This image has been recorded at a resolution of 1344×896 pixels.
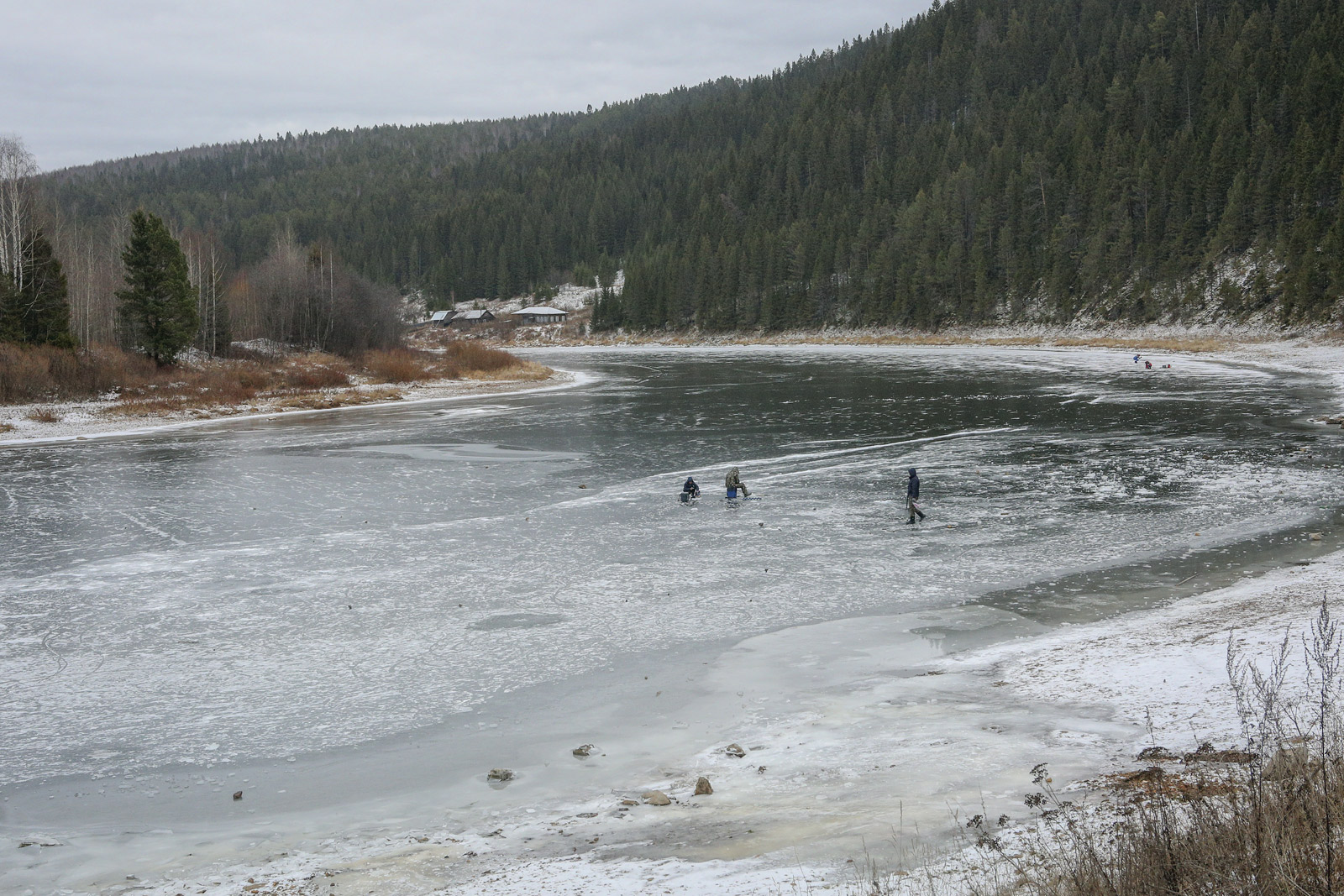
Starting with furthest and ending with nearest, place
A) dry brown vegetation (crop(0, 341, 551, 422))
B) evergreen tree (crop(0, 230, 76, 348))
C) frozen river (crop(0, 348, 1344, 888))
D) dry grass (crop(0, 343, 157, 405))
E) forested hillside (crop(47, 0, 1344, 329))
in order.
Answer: forested hillside (crop(47, 0, 1344, 329)), evergreen tree (crop(0, 230, 76, 348)), dry brown vegetation (crop(0, 341, 551, 422)), dry grass (crop(0, 343, 157, 405)), frozen river (crop(0, 348, 1344, 888))

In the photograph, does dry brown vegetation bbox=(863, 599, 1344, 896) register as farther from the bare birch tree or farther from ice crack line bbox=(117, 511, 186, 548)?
the bare birch tree

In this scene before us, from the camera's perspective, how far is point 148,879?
6828mm

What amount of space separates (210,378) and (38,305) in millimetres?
8708

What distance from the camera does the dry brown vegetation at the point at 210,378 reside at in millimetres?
42938

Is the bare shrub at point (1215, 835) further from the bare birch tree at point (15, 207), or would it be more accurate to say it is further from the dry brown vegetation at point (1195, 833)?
the bare birch tree at point (15, 207)

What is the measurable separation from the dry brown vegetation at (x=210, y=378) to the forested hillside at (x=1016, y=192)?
191ft

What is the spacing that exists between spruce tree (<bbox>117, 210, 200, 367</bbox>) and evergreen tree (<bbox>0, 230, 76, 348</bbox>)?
2.99 m

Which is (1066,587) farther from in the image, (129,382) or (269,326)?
(269,326)

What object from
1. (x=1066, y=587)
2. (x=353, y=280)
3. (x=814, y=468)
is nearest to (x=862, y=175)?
(x=353, y=280)

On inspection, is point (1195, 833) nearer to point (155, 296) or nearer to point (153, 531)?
point (153, 531)

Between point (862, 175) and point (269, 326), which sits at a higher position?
point (862, 175)

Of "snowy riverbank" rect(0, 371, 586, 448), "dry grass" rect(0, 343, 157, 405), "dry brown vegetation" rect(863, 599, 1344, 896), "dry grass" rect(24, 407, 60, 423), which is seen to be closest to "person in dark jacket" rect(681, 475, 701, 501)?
"dry brown vegetation" rect(863, 599, 1344, 896)

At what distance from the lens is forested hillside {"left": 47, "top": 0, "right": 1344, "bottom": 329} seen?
8531 centimetres

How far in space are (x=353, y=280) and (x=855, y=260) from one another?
67.7m
